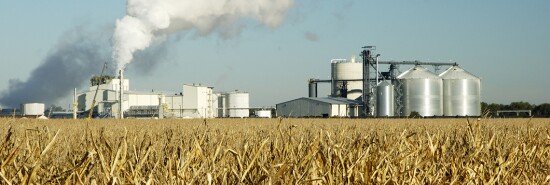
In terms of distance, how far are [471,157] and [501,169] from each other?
49 cm

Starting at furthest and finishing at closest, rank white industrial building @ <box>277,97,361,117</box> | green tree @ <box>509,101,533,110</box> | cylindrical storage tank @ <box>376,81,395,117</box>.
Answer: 1. green tree @ <box>509,101,533,110</box>
2. white industrial building @ <box>277,97,361,117</box>
3. cylindrical storage tank @ <box>376,81,395,117</box>

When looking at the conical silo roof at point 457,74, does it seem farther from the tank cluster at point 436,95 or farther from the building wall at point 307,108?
the building wall at point 307,108

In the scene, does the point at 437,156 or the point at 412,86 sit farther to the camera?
the point at 412,86

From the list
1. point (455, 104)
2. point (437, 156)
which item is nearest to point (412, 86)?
point (455, 104)

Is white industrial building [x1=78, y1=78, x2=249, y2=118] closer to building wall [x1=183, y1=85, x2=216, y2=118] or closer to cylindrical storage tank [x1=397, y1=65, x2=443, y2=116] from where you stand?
building wall [x1=183, y1=85, x2=216, y2=118]

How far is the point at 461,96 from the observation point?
75.8m

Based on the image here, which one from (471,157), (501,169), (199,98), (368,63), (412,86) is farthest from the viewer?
(199,98)

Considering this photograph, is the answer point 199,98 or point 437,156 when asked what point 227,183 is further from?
point 199,98

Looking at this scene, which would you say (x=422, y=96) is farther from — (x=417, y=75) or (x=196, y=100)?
(x=196, y=100)

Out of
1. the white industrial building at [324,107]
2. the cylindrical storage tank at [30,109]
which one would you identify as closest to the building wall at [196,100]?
the white industrial building at [324,107]

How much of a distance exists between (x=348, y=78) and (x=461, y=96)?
25.0m

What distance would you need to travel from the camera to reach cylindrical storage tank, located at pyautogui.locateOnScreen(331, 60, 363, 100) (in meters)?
97.9

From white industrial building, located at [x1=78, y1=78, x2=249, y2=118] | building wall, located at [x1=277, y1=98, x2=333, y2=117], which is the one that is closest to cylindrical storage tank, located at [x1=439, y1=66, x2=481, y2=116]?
building wall, located at [x1=277, y1=98, x2=333, y2=117]

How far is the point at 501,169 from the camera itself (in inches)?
213
